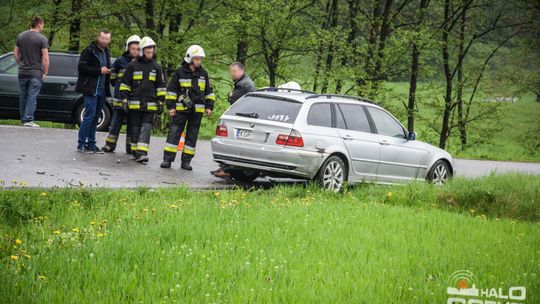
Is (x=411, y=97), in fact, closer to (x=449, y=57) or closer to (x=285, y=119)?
(x=449, y=57)

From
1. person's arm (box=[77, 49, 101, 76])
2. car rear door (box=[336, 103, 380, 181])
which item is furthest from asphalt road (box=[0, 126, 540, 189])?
car rear door (box=[336, 103, 380, 181])

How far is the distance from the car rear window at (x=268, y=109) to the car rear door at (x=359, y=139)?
38.6 inches

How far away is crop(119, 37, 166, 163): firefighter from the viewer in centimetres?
1326

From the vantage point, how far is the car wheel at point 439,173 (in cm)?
1449

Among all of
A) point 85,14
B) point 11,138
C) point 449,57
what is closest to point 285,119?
point 11,138

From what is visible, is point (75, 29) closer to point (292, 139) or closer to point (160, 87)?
point (160, 87)

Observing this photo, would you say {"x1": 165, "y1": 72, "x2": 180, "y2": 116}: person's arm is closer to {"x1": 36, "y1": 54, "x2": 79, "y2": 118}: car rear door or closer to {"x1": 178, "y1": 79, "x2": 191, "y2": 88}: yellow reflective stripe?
{"x1": 178, "y1": 79, "x2": 191, "y2": 88}: yellow reflective stripe

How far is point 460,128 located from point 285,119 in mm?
20724

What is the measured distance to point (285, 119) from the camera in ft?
39.3

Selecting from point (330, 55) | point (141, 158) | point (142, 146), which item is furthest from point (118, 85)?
point (330, 55)

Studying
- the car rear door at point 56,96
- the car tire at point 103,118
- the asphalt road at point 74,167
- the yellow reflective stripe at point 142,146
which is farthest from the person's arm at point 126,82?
the car rear door at point 56,96

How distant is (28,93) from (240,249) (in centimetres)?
1069

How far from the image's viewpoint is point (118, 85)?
13.9m

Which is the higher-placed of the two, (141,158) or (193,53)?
(193,53)
